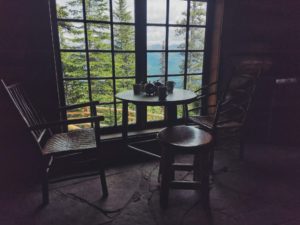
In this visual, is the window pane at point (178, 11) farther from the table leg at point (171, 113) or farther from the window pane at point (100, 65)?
the table leg at point (171, 113)

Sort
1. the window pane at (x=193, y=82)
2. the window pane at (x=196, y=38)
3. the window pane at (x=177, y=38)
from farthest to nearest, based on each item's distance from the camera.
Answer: the window pane at (x=193, y=82) → the window pane at (x=196, y=38) → the window pane at (x=177, y=38)

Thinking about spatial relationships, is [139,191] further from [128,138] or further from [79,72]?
[79,72]

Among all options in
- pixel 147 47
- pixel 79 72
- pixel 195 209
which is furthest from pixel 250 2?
pixel 195 209

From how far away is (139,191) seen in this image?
1.94m

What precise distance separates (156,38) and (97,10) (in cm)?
70

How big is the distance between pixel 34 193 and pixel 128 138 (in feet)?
3.38

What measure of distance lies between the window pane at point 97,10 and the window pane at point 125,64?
405 mm

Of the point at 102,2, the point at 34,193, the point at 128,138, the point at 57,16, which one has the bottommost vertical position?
the point at 34,193

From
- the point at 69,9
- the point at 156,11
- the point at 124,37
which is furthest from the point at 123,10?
the point at 69,9

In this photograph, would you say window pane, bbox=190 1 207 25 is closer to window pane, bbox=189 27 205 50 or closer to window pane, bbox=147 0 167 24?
window pane, bbox=189 27 205 50

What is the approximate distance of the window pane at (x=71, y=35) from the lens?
2135 mm

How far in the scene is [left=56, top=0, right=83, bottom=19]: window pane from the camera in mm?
2090

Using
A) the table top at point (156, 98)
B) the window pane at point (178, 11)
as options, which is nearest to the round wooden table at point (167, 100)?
the table top at point (156, 98)

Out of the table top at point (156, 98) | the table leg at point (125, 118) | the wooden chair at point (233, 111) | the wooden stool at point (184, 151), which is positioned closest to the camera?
the wooden stool at point (184, 151)
